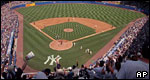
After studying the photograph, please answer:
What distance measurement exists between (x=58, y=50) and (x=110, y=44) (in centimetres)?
802

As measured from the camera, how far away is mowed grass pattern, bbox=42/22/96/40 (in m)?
27.4

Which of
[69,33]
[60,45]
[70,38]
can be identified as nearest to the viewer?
[60,45]

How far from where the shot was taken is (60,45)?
79.7ft

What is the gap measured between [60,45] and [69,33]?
15.7 ft

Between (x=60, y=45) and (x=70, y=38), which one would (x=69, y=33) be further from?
(x=60, y=45)

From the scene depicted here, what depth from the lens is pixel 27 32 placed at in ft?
97.2

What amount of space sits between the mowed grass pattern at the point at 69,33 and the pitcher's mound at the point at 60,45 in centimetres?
154

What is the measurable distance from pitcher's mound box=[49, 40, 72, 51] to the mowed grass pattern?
1540 mm

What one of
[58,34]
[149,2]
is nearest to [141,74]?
[58,34]

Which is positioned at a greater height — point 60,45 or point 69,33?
point 69,33

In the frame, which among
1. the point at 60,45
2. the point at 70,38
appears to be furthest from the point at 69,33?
the point at 60,45

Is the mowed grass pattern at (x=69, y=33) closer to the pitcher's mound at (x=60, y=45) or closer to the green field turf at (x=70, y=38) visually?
the green field turf at (x=70, y=38)

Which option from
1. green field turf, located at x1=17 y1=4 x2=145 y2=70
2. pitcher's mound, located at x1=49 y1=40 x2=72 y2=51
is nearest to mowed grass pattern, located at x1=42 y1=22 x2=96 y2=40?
green field turf, located at x1=17 y1=4 x2=145 y2=70

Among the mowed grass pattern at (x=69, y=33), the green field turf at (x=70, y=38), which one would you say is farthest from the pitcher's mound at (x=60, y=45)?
the mowed grass pattern at (x=69, y=33)
